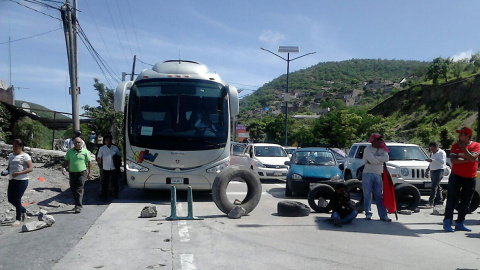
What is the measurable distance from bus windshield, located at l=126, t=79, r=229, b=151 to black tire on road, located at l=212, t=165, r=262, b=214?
1.76 meters

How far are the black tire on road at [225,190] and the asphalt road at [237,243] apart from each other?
250 mm

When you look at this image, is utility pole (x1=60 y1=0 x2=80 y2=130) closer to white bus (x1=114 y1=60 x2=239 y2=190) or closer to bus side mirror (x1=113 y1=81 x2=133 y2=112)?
white bus (x1=114 y1=60 x2=239 y2=190)

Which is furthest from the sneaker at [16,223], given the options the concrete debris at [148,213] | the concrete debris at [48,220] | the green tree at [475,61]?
the green tree at [475,61]

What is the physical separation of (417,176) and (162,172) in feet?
24.5

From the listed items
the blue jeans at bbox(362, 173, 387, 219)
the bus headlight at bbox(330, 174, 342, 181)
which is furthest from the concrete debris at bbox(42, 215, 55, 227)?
the bus headlight at bbox(330, 174, 342, 181)

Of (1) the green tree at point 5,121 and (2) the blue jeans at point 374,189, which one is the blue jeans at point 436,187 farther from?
(1) the green tree at point 5,121

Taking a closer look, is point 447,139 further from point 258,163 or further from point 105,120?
point 105,120

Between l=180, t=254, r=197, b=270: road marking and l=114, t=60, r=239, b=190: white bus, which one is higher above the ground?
l=114, t=60, r=239, b=190: white bus

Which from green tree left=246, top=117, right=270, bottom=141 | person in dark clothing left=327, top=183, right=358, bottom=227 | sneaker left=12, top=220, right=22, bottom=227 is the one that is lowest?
sneaker left=12, top=220, right=22, bottom=227

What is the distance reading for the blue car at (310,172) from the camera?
1313 centimetres

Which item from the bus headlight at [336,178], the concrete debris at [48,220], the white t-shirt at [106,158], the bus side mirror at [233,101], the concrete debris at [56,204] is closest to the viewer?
the concrete debris at [48,220]

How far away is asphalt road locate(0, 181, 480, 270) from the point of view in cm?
602

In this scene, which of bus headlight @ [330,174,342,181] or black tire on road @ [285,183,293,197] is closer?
bus headlight @ [330,174,342,181]

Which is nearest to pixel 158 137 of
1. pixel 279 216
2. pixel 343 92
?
pixel 279 216
